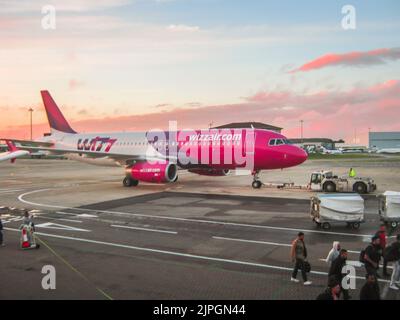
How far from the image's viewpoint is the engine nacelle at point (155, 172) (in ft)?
109

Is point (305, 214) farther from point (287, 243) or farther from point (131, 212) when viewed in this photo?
point (131, 212)

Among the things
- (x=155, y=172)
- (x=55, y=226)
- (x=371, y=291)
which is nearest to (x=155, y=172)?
(x=155, y=172)

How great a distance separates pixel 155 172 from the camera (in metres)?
33.5

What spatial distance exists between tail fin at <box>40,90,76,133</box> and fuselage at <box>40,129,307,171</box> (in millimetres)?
9394

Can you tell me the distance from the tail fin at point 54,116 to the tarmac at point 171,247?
18742 mm

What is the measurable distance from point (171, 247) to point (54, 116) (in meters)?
36.4

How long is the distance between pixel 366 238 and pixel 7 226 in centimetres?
1758

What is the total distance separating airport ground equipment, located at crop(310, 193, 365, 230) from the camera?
62.9 ft

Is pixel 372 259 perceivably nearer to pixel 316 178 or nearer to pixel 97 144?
pixel 316 178

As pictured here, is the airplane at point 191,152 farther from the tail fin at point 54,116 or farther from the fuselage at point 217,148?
the tail fin at point 54,116

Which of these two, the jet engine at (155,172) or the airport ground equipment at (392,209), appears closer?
the airport ground equipment at (392,209)

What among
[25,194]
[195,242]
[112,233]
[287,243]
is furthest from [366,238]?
[25,194]

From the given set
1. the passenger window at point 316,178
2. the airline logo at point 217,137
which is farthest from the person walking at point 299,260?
the airline logo at point 217,137
